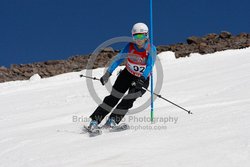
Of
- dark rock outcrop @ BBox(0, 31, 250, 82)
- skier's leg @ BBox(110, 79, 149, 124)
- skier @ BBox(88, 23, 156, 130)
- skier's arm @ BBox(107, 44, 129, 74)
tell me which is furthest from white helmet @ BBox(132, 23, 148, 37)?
dark rock outcrop @ BBox(0, 31, 250, 82)

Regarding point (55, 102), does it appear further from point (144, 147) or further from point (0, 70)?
point (0, 70)

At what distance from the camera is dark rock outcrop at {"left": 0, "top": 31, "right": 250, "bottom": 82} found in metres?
28.4

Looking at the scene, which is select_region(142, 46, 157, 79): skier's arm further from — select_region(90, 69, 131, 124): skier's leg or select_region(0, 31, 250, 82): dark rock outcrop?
select_region(0, 31, 250, 82): dark rock outcrop

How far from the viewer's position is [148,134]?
5.90 metres

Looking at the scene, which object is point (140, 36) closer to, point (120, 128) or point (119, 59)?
point (119, 59)

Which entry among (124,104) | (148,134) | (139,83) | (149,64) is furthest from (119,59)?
(148,134)

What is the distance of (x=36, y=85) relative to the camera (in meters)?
17.8

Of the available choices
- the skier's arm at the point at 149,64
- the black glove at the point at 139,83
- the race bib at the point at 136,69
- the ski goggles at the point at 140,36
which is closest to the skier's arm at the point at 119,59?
the race bib at the point at 136,69

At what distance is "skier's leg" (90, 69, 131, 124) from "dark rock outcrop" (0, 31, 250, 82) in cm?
2000

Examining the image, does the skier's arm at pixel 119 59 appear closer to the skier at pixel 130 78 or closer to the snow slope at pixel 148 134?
the skier at pixel 130 78

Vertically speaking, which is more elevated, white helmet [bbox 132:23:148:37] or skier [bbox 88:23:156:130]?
white helmet [bbox 132:23:148:37]

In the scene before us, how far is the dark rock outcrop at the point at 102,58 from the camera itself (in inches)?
1118

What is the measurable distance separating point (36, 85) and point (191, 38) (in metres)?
18.3

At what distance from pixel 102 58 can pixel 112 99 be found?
24.9m
